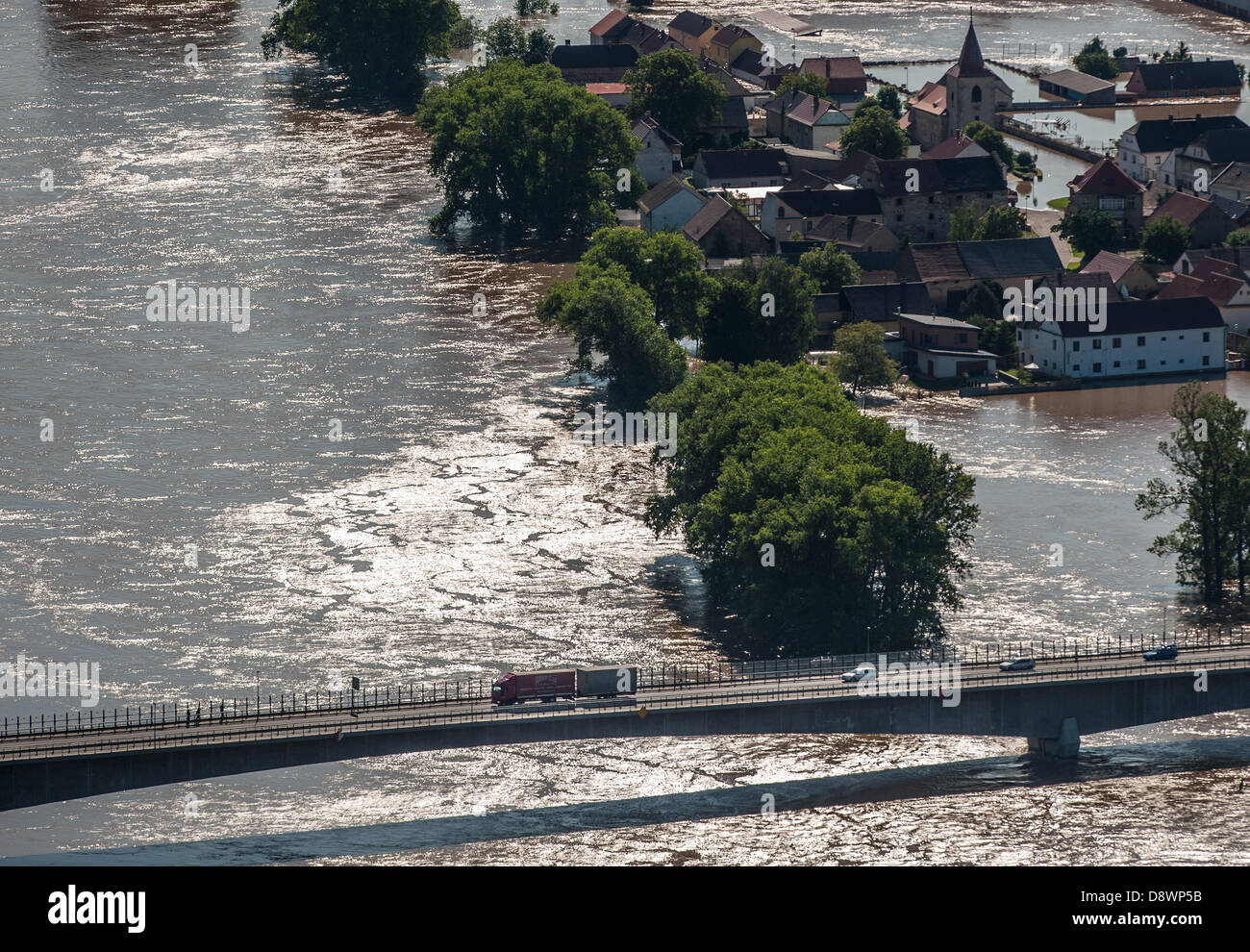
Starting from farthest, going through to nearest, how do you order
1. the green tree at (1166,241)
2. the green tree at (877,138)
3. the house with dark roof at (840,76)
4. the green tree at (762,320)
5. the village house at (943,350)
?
the house with dark roof at (840,76), the green tree at (877,138), the green tree at (1166,241), the village house at (943,350), the green tree at (762,320)

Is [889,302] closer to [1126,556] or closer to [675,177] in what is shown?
[675,177]

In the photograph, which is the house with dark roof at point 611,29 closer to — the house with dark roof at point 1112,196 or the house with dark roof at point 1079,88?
the house with dark roof at point 1079,88

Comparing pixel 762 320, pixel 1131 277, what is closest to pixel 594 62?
pixel 1131 277

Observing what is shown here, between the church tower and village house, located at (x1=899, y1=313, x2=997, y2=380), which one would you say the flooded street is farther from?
the church tower

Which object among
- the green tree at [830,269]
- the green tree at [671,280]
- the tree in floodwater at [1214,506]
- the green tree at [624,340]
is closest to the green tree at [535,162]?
the green tree at [830,269]

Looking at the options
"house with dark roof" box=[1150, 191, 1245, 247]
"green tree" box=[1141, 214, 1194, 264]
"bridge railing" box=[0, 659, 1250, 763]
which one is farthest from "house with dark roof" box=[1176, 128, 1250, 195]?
"bridge railing" box=[0, 659, 1250, 763]

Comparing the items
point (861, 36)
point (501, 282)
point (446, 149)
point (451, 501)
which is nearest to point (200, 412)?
point (451, 501)
